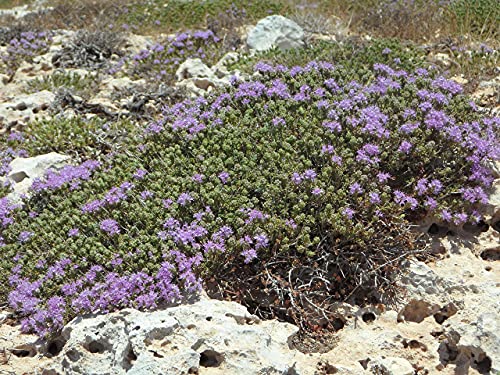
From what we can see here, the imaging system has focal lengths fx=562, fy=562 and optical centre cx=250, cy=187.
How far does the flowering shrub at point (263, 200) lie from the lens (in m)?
4.18

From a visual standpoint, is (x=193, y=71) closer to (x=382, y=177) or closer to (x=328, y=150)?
(x=328, y=150)

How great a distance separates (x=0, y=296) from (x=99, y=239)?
37.4 inches

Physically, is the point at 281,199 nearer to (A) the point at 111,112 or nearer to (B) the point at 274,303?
(B) the point at 274,303

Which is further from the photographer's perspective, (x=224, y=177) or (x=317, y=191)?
(x=224, y=177)

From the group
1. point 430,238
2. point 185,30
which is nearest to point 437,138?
point 430,238

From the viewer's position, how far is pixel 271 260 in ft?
14.0

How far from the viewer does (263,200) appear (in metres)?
4.58

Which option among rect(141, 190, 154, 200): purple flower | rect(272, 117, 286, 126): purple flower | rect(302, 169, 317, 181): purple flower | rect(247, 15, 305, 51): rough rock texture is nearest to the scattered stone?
A: rect(247, 15, 305, 51): rough rock texture

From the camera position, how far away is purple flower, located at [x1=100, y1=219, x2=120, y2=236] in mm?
4504

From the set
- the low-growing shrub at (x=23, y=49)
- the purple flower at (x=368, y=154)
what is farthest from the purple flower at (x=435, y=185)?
the low-growing shrub at (x=23, y=49)

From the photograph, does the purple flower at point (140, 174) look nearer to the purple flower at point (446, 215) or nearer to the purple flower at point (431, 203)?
the purple flower at point (431, 203)

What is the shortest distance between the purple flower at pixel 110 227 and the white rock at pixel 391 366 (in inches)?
86.6

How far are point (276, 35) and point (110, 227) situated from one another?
5.00 metres

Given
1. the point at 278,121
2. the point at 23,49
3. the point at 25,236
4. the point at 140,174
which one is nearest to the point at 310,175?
the point at 278,121
